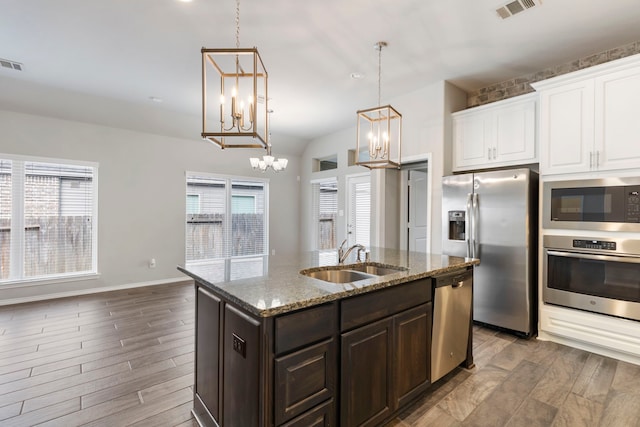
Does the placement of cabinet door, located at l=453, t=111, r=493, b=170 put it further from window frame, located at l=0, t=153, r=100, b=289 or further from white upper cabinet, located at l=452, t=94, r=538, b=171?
window frame, located at l=0, t=153, r=100, b=289

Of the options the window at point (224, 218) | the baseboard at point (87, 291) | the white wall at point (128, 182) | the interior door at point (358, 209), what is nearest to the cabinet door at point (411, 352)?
the interior door at point (358, 209)

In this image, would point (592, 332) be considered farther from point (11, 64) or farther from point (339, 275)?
point (11, 64)

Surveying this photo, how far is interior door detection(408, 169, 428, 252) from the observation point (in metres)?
5.10

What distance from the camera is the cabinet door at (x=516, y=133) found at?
3482mm

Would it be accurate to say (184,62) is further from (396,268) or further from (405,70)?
(396,268)

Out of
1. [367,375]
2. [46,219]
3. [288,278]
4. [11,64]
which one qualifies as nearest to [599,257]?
[367,375]

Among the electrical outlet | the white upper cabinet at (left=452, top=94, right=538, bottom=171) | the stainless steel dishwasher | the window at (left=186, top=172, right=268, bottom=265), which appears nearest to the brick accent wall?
the white upper cabinet at (left=452, top=94, right=538, bottom=171)

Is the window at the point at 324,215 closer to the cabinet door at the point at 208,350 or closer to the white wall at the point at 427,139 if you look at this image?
the white wall at the point at 427,139

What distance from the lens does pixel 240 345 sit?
1.50 m

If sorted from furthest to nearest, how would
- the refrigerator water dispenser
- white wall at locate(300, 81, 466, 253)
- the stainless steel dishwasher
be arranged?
white wall at locate(300, 81, 466, 253) < the refrigerator water dispenser < the stainless steel dishwasher

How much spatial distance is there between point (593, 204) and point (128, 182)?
6.25 m

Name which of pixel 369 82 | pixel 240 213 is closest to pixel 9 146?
pixel 240 213

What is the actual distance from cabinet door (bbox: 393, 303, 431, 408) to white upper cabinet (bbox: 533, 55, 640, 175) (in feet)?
7.06

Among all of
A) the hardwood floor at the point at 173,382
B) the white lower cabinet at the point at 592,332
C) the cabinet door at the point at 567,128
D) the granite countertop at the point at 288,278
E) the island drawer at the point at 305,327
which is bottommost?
the hardwood floor at the point at 173,382
